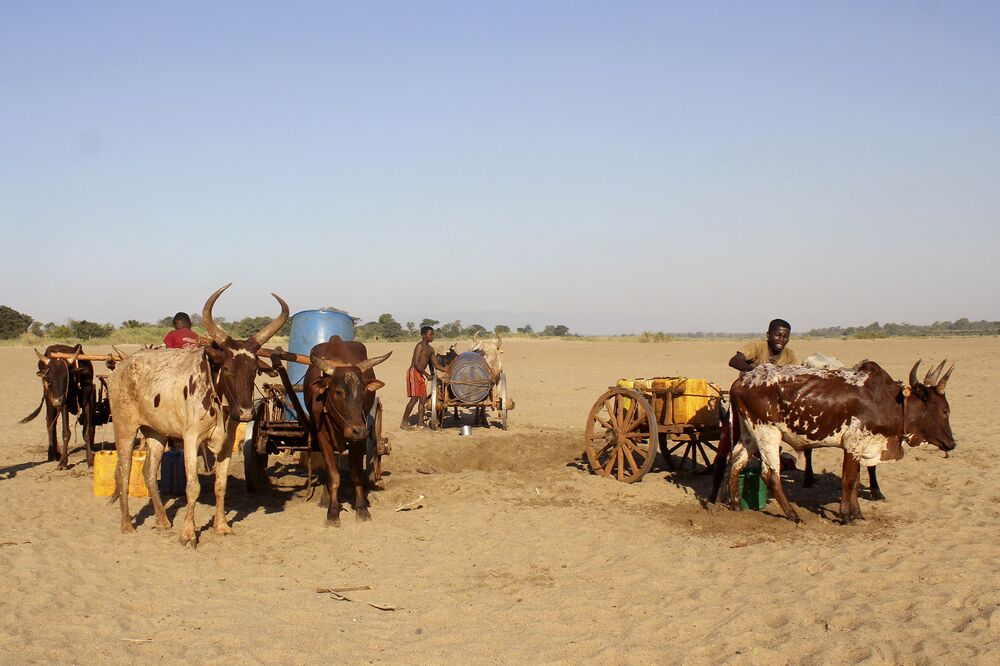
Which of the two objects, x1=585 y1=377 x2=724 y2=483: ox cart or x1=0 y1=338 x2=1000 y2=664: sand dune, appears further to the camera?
x1=585 y1=377 x2=724 y2=483: ox cart

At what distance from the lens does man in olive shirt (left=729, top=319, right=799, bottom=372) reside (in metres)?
10.0

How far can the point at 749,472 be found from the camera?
9.45 metres

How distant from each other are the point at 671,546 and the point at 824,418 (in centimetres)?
223

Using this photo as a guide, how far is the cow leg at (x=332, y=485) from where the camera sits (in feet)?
29.0

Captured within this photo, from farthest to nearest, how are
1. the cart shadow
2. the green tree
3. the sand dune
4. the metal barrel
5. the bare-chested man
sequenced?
the green tree, the bare-chested man, the metal barrel, the cart shadow, the sand dune

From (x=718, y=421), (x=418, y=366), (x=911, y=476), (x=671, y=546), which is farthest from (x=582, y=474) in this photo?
(x=418, y=366)

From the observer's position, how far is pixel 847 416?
8562 mm

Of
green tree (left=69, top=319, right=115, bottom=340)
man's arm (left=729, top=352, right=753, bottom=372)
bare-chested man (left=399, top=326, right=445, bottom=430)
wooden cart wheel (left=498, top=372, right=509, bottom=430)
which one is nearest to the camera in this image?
man's arm (left=729, top=352, right=753, bottom=372)

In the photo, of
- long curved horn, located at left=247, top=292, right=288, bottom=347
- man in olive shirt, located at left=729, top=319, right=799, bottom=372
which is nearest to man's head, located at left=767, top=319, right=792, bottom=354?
man in olive shirt, located at left=729, top=319, right=799, bottom=372

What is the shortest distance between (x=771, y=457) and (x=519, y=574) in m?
3.26

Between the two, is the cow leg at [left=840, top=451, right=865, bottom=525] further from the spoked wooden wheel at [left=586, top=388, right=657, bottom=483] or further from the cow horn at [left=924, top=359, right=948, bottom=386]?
the spoked wooden wheel at [left=586, top=388, right=657, bottom=483]

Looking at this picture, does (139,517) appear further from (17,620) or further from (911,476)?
(911,476)

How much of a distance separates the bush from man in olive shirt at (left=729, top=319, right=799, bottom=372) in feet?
160

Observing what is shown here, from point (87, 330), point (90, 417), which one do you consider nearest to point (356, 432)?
point (90, 417)
